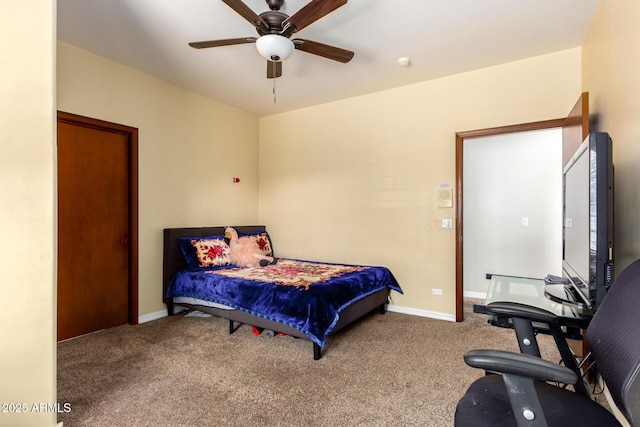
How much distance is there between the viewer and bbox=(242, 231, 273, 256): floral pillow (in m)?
4.51

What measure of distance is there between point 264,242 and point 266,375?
237 centimetres

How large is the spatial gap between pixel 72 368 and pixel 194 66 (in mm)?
2854

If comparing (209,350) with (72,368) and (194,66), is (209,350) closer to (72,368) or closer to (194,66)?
(72,368)

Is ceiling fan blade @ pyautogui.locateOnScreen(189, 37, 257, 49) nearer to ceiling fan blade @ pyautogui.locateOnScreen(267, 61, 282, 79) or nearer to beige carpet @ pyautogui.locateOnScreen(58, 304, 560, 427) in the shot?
ceiling fan blade @ pyautogui.locateOnScreen(267, 61, 282, 79)

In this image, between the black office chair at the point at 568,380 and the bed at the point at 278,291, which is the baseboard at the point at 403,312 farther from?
the black office chair at the point at 568,380

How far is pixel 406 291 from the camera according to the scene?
12.7 feet

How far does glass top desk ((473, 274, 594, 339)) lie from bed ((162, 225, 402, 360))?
128cm

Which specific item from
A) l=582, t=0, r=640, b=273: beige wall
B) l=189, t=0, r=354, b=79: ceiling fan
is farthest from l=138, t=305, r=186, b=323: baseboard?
l=582, t=0, r=640, b=273: beige wall

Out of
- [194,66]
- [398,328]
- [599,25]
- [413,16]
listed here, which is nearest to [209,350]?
[398,328]

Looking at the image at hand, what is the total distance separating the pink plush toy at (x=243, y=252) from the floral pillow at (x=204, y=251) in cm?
10

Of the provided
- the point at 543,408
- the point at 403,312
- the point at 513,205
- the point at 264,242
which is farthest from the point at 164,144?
the point at 513,205

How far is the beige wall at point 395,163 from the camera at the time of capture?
330 cm

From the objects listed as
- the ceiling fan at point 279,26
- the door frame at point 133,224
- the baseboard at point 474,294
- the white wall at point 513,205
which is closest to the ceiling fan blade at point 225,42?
the ceiling fan at point 279,26

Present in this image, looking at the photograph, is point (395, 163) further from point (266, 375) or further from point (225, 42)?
point (266, 375)
